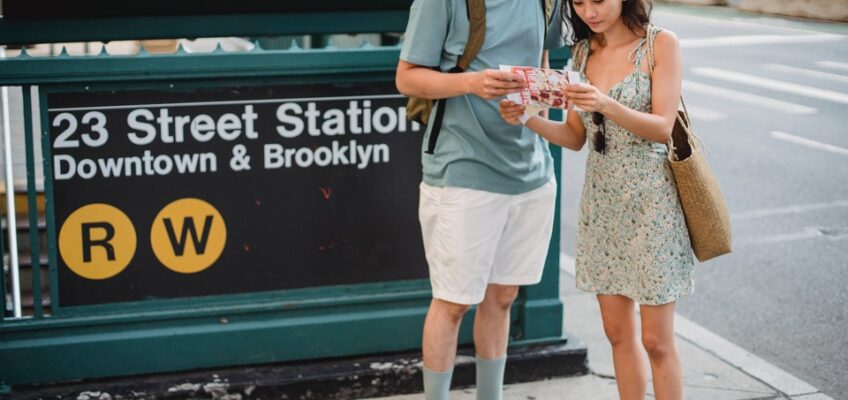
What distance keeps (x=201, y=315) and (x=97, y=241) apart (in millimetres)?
496

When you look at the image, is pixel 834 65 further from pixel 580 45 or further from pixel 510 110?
pixel 510 110

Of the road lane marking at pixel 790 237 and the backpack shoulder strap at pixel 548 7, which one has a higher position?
the backpack shoulder strap at pixel 548 7

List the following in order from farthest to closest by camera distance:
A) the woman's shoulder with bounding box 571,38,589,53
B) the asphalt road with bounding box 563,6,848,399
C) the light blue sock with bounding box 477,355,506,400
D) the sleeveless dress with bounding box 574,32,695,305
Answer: the asphalt road with bounding box 563,6,848,399
the light blue sock with bounding box 477,355,506,400
the woman's shoulder with bounding box 571,38,589,53
the sleeveless dress with bounding box 574,32,695,305

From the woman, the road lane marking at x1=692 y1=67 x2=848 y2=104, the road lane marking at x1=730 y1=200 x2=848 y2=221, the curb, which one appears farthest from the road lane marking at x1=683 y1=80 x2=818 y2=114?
the woman

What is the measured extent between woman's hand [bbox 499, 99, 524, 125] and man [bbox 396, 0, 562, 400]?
0.05 m

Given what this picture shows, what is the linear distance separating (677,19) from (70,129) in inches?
710

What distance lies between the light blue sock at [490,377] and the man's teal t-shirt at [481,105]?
2.27 ft

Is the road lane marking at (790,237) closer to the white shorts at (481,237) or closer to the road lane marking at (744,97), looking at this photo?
the road lane marking at (744,97)

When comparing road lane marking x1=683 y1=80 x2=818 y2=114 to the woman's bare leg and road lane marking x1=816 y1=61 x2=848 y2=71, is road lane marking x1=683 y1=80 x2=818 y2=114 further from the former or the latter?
the woman's bare leg

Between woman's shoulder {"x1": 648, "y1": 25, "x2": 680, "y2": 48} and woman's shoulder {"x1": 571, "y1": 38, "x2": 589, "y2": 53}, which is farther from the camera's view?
woman's shoulder {"x1": 571, "y1": 38, "x2": 589, "y2": 53}

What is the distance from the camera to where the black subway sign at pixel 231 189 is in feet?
13.2

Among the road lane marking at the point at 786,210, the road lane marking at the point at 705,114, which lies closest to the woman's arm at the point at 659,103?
the road lane marking at the point at 786,210

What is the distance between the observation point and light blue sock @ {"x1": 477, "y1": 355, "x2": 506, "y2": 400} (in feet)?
12.8

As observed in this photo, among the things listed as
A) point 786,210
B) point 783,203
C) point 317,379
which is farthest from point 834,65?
point 783,203
